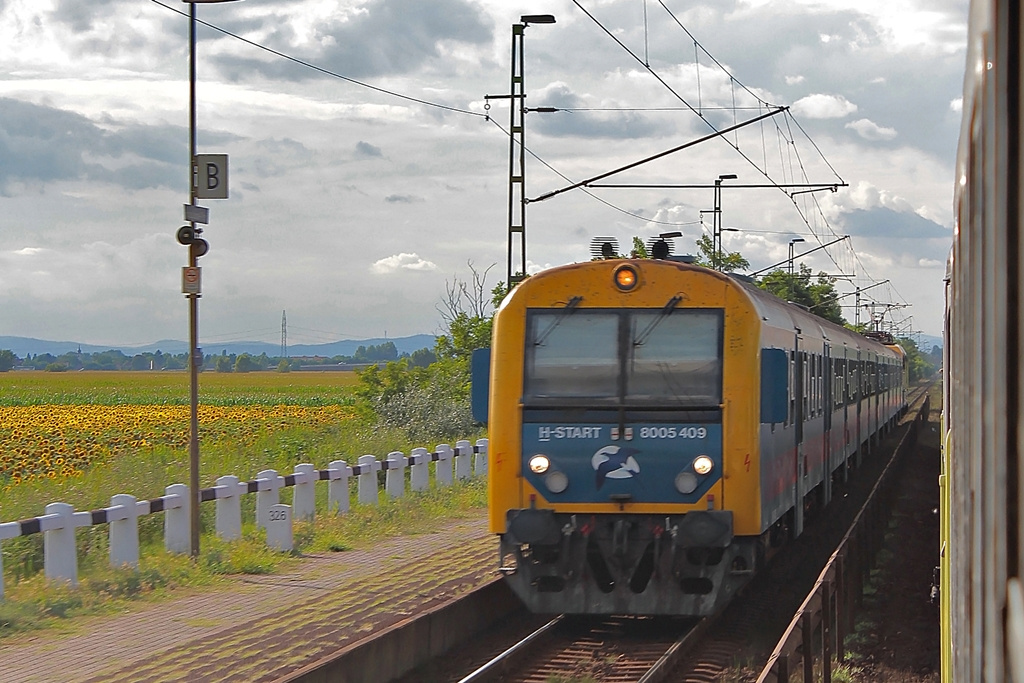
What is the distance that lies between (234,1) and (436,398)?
18.0m


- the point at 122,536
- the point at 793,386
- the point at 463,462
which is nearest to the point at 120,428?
the point at 463,462

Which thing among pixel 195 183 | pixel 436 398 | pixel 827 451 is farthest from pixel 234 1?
pixel 436 398

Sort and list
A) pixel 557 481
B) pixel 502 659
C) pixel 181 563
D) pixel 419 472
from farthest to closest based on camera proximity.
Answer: pixel 419 472, pixel 181 563, pixel 557 481, pixel 502 659

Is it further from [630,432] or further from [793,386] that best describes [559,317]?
[793,386]

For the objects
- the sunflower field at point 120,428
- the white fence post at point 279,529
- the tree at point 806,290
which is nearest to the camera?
the white fence post at point 279,529

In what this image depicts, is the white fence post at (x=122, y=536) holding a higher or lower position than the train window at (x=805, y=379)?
lower

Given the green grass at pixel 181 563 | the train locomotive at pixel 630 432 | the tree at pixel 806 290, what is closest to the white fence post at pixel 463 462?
the green grass at pixel 181 563

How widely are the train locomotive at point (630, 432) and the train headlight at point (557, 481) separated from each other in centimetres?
1

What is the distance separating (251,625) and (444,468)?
37.8 ft

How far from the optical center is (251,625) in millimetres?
10602

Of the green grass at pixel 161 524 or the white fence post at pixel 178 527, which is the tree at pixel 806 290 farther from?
the white fence post at pixel 178 527

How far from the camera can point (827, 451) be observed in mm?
17391

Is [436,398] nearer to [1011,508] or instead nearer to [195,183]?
[195,183]

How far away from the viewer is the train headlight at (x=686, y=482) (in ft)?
34.8
